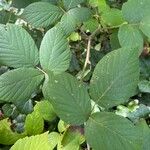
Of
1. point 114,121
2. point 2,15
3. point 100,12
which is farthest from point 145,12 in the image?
point 2,15

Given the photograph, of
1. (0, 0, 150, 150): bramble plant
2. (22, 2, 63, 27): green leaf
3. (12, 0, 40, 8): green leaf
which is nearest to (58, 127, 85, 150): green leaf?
(0, 0, 150, 150): bramble plant

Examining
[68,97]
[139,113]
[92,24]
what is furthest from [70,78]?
[139,113]

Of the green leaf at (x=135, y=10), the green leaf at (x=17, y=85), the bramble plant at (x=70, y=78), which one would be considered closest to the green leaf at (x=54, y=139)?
the bramble plant at (x=70, y=78)

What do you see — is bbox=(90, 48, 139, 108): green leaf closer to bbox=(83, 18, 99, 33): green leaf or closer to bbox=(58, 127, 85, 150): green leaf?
bbox=(58, 127, 85, 150): green leaf

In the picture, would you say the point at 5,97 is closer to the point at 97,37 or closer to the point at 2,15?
the point at 2,15

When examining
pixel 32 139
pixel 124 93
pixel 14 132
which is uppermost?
pixel 124 93

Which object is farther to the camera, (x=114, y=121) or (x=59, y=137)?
(x=59, y=137)
